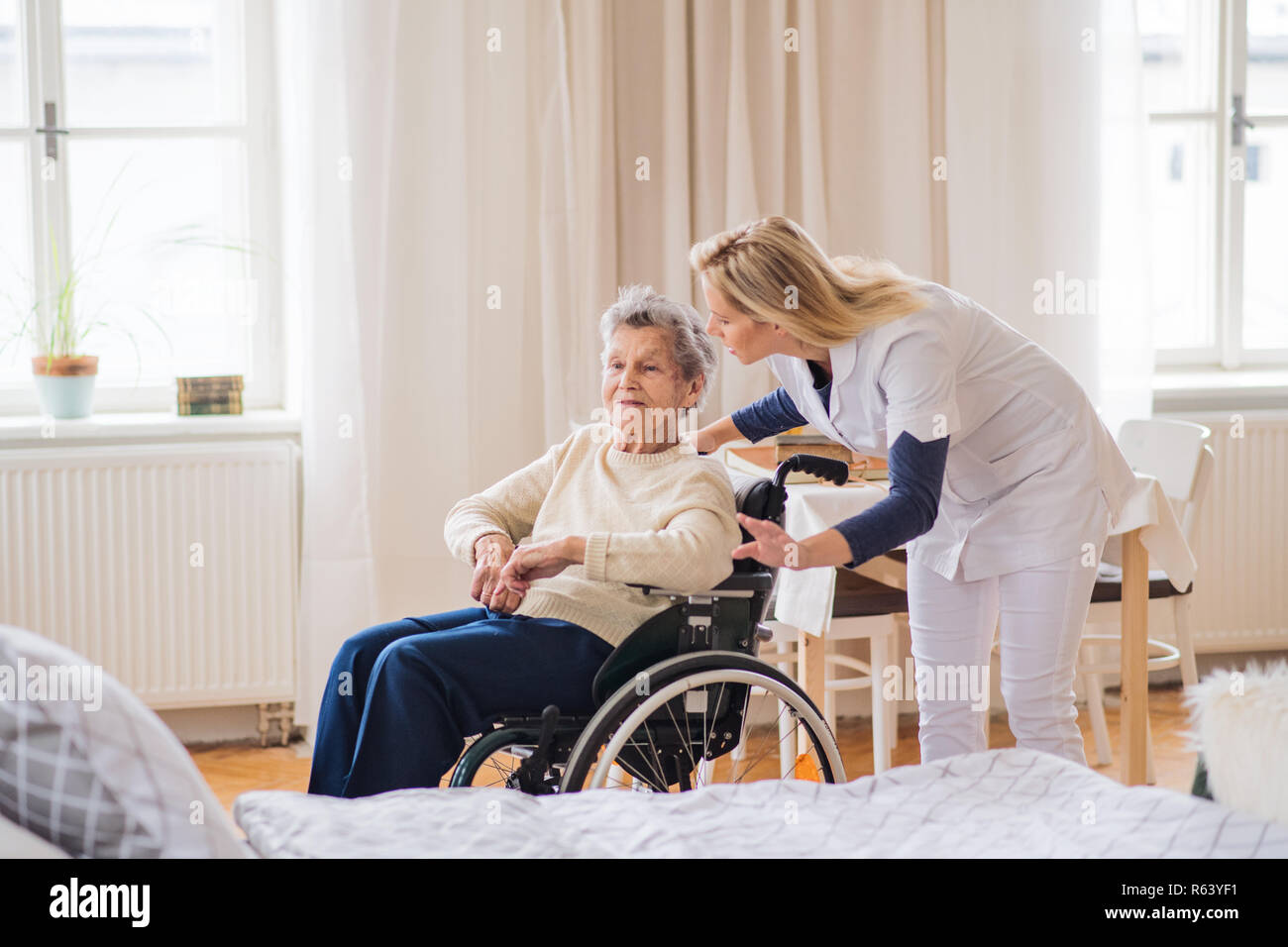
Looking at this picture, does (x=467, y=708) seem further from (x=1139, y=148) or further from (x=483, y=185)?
(x=1139, y=148)

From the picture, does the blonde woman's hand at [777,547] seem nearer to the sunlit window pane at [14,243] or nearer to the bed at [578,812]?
the bed at [578,812]

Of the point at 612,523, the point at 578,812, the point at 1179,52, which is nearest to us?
the point at 578,812

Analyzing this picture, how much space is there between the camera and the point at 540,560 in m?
1.98

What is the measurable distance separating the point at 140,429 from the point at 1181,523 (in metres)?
2.57

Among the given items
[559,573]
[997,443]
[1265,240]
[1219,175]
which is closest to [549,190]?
[559,573]

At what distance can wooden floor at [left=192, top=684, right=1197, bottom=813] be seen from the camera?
310 cm

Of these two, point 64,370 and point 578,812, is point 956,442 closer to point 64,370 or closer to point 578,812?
point 578,812

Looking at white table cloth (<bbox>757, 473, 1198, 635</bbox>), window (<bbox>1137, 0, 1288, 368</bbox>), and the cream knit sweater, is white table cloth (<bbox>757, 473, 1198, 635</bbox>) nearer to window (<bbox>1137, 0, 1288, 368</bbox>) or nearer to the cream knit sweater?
the cream knit sweater

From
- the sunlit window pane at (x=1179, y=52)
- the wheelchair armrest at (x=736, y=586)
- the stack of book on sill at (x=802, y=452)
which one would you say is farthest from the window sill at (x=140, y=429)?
the sunlit window pane at (x=1179, y=52)

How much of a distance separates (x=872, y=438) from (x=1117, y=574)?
1249mm

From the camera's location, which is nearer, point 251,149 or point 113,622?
point 113,622
